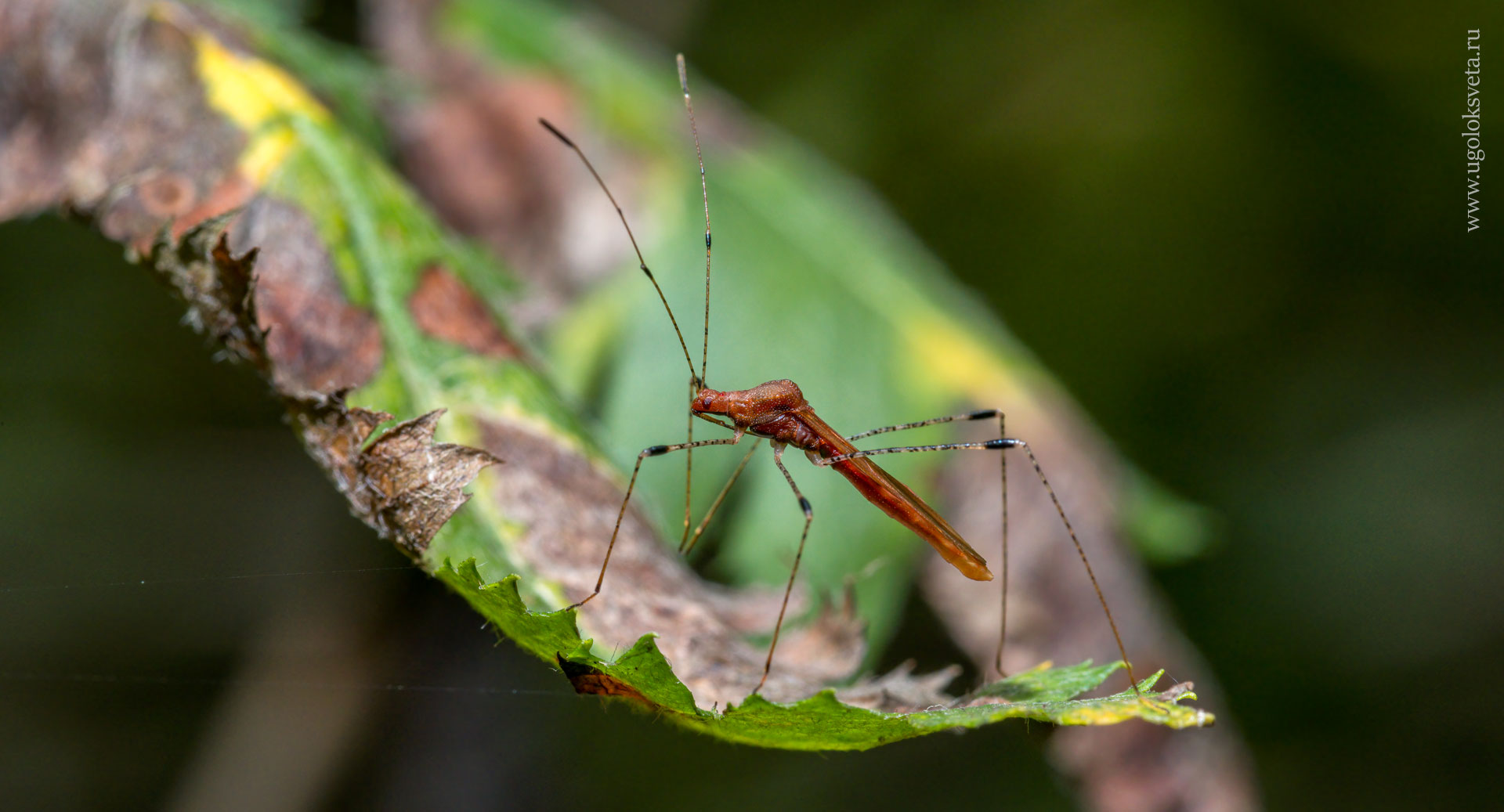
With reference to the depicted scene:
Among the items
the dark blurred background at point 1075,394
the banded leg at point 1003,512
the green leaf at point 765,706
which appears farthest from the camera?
the dark blurred background at point 1075,394

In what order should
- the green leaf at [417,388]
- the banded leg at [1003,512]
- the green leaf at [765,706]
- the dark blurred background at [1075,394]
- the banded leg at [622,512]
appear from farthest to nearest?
the dark blurred background at [1075,394] < the banded leg at [1003,512] < the banded leg at [622,512] < the green leaf at [417,388] < the green leaf at [765,706]

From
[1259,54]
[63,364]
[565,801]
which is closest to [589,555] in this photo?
[565,801]

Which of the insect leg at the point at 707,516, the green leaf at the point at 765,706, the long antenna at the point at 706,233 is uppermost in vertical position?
Result: the long antenna at the point at 706,233

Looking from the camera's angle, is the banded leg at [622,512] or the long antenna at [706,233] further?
the long antenna at [706,233]

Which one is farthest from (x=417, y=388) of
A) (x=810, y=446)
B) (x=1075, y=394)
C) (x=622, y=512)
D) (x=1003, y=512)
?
(x=1075, y=394)

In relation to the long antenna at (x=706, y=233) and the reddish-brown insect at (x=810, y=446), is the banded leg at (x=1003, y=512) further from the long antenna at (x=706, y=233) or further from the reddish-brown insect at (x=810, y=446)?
the long antenna at (x=706, y=233)

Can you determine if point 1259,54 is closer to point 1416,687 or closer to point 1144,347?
point 1144,347

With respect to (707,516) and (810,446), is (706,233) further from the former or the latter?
(707,516)

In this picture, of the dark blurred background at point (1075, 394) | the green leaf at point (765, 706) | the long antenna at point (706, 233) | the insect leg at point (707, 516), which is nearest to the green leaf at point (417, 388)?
the green leaf at point (765, 706)
